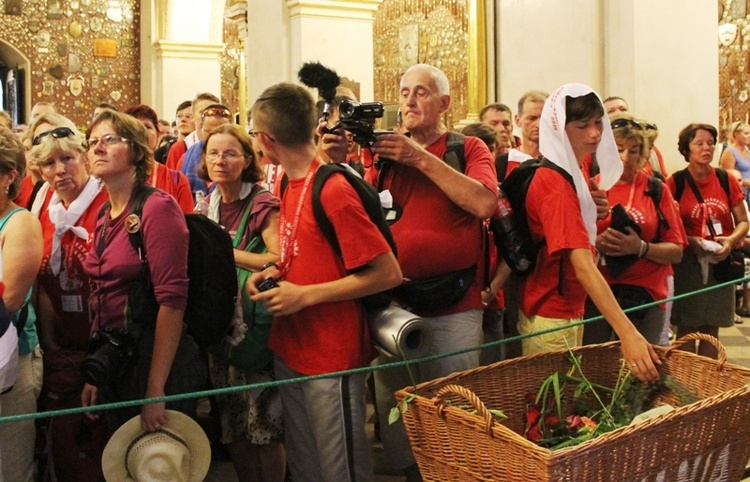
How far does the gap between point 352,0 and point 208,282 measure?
6.65 metres

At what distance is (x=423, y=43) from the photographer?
45.1 ft

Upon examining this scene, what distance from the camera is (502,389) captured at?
3.37m

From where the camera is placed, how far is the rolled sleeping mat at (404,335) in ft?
10.6

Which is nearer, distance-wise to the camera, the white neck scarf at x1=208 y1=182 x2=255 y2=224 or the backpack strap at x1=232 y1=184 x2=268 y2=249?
the backpack strap at x1=232 y1=184 x2=268 y2=249

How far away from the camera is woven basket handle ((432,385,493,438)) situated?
265cm

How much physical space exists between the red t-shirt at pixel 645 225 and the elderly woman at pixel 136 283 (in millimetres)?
2216

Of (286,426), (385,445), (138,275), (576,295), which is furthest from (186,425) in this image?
(576,295)

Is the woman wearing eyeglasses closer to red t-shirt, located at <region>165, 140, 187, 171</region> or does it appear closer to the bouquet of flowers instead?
the bouquet of flowers

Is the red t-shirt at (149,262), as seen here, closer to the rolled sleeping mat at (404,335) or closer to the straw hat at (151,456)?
the straw hat at (151,456)

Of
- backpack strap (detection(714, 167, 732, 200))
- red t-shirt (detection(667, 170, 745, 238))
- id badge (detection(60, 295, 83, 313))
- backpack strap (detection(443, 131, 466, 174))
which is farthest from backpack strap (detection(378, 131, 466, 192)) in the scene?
backpack strap (detection(714, 167, 732, 200))

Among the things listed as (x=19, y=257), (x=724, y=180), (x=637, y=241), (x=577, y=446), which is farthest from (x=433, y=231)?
(x=724, y=180)

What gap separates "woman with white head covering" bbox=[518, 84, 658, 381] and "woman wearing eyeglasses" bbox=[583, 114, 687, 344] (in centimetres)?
73

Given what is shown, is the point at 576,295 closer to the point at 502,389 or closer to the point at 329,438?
the point at 502,389

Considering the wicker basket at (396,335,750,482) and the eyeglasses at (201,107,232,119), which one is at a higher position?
the eyeglasses at (201,107,232,119)
